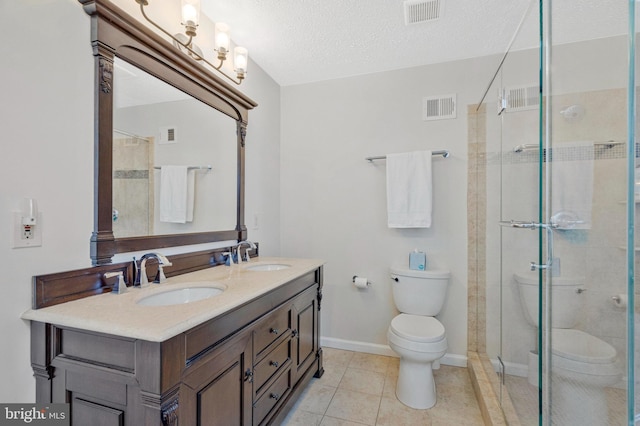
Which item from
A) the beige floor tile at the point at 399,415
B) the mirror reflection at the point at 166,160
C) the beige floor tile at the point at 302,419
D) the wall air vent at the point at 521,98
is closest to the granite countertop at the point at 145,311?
the mirror reflection at the point at 166,160

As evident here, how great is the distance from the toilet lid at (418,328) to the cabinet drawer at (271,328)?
2.35 ft

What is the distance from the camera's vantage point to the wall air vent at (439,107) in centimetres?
231

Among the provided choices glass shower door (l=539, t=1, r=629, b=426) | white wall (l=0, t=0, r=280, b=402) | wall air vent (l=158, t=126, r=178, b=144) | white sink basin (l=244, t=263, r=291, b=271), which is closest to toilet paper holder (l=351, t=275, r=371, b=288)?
white sink basin (l=244, t=263, r=291, b=271)

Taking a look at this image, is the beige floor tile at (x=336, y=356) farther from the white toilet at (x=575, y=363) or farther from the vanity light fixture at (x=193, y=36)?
the vanity light fixture at (x=193, y=36)

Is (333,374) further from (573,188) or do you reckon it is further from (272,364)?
(573,188)

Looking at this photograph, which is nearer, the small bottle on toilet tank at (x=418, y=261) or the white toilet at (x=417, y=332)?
the white toilet at (x=417, y=332)

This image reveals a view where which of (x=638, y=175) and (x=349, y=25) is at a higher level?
(x=349, y=25)

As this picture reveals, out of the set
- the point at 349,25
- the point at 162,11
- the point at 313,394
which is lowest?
the point at 313,394

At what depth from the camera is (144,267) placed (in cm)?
130

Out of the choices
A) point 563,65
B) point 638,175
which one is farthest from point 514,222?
point 563,65

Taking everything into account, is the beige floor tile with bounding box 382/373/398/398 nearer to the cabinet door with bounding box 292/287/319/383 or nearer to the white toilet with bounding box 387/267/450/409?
the white toilet with bounding box 387/267/450/409

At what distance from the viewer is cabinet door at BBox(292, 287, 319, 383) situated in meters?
1.75

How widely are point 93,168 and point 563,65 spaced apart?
6.43 feet

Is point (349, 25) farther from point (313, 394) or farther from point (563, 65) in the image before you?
point (313, 394)
